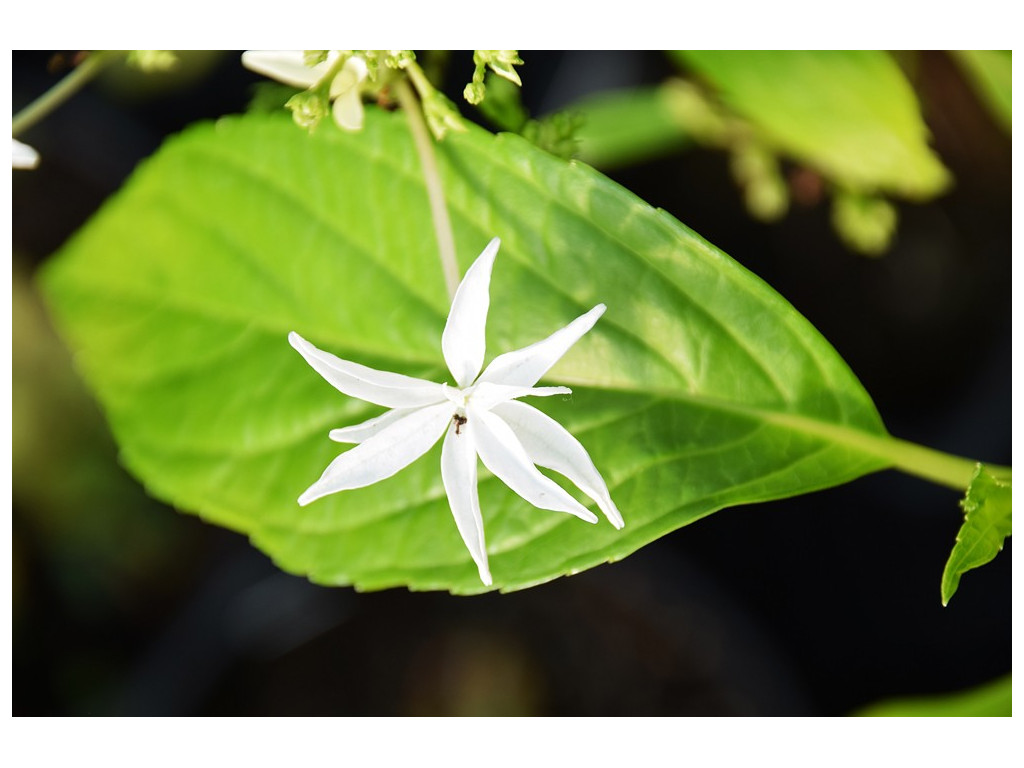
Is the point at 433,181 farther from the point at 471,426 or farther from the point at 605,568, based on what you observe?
the point at 605,568

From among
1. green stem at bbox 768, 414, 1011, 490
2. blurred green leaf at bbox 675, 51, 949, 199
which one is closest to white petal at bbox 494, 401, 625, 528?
green stem at bbox 768, 414, 1011, 490

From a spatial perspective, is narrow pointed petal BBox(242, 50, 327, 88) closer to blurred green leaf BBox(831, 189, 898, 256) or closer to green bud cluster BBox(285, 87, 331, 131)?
green bud cluster BBox(285, 87, 331, 131)

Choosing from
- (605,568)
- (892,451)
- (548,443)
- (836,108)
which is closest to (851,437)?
(892,451)

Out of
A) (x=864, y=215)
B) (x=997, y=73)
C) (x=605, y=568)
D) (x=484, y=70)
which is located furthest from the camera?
(x=605, y=568)

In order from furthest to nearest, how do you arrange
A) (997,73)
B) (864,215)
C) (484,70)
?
1. (864,215)
2. (997,73)
3. (484,70)

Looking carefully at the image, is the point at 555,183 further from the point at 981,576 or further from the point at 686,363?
the point at 981,576

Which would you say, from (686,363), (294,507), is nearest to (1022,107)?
(686,363)
